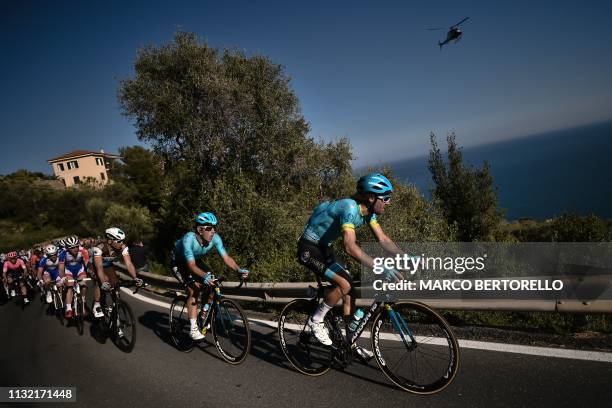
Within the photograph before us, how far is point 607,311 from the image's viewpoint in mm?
3463

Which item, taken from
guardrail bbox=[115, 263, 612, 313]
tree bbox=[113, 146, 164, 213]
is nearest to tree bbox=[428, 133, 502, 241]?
guardrail bbox=[115, 263, 612, 313]

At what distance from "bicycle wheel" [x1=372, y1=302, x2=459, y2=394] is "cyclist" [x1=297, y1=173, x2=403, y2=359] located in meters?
0.35

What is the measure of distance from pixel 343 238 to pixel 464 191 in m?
26.3

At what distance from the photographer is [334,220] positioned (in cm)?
380

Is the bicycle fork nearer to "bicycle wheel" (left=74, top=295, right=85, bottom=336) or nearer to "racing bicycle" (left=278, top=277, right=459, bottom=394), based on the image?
"racing bicycle" (left=278, top=277, right=459, bottom=394)

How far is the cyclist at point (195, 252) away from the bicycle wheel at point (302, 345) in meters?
1.11

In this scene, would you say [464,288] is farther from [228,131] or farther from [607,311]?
[228,131]

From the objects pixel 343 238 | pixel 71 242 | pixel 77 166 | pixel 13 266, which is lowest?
pixel 13 266

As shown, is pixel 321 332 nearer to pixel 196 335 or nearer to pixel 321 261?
pixel 321 261

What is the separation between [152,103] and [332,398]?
16485 mm

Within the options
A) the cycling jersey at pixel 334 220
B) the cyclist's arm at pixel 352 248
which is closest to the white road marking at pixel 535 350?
the cyclist's arm at pixel 352 248

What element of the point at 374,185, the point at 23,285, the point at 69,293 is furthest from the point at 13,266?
the point at 374,185

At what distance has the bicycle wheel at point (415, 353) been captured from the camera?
3238 mm

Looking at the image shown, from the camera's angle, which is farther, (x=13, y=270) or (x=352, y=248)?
(x=13, y=270)
